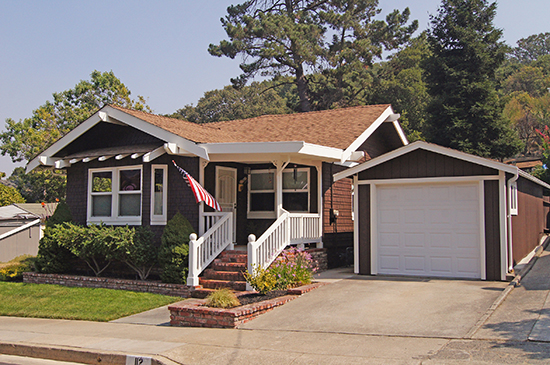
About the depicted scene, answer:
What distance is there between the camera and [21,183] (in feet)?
155

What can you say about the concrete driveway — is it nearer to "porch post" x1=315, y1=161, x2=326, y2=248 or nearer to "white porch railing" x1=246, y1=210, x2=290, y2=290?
"white porch railing" x1=246, y1=210, x2=290, y2=290

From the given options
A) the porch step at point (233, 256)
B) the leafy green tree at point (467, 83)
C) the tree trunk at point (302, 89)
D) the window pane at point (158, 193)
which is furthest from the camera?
the tree trunk at point (302, 89)

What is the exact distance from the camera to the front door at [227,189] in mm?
14938

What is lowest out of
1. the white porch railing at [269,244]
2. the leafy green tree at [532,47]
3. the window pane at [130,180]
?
→ the white porch railing at [269,244]

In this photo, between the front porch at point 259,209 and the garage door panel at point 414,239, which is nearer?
the garage door panel at point 414,239

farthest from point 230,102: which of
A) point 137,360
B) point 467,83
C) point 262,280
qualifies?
point 137,360

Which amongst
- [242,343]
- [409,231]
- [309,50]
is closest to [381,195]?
[409,231]

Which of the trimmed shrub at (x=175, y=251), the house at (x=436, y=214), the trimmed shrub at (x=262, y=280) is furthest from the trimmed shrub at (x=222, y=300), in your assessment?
the house at (x=436, y=214)

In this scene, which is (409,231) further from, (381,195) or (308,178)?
(308,178)

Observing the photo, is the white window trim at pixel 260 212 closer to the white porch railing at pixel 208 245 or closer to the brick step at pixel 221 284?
the white porch railing at pixel 208 245

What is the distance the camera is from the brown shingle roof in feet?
48.2

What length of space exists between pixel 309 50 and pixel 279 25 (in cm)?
280

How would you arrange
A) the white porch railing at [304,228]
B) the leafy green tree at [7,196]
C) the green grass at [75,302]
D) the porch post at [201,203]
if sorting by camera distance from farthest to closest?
the leafy green tree at [7,196]
the white porch railing at [304,228]
the porch post at [201,203]
the green grass at [75,302]

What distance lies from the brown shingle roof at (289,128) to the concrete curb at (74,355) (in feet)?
20.8
